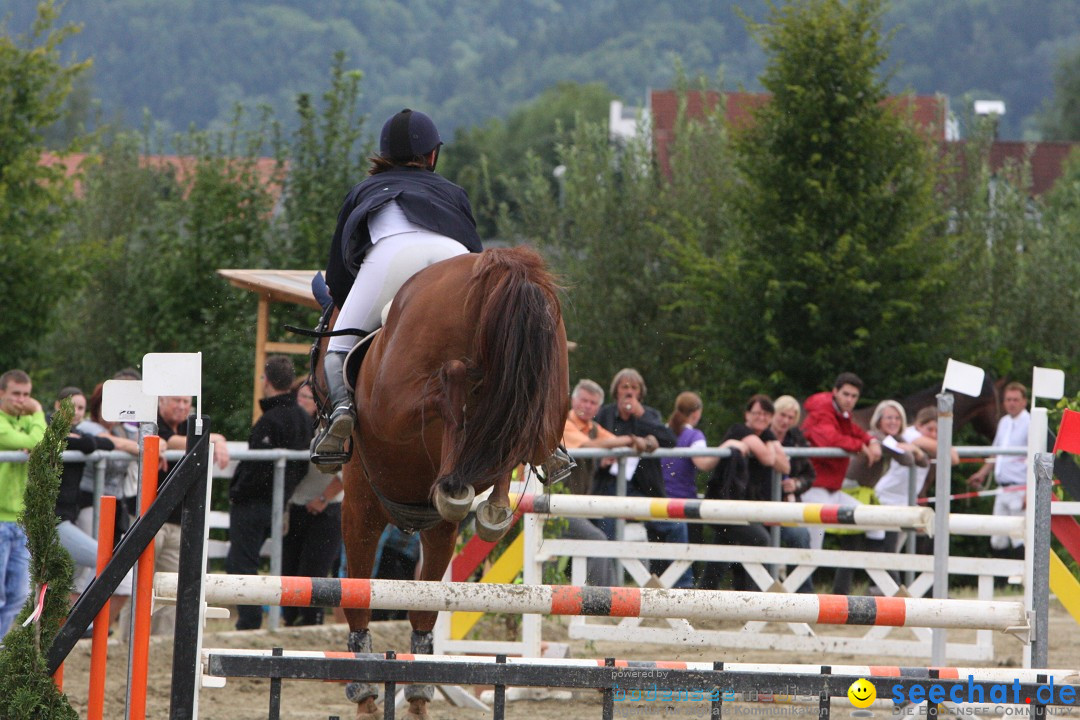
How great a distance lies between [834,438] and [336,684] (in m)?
3.74

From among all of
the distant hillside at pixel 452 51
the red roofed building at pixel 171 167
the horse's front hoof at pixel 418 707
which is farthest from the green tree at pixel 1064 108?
the horse's front hoof at pixel 418 707

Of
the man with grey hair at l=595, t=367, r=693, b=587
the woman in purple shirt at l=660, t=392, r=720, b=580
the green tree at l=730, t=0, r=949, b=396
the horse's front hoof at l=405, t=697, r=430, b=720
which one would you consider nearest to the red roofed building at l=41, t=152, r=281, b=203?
the green tree at l=730, t=0, r=949, b=396

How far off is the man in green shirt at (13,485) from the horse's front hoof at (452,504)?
133 inches

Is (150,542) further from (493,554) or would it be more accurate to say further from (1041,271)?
(1041,271)

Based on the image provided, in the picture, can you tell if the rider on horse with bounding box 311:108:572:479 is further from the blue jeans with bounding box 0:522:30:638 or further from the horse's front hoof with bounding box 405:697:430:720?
the blue jeans with bounding box 0:522:30:638

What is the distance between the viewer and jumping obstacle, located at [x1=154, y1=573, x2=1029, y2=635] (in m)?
3.54

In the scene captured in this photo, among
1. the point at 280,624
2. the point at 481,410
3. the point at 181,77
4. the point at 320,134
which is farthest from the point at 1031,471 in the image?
the point at 181,77

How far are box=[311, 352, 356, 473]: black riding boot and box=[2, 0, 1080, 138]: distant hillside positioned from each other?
342 feet

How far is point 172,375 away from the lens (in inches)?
147

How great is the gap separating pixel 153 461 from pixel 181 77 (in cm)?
13004

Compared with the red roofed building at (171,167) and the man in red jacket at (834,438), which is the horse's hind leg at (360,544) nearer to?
the man in red jacket at (834,438)

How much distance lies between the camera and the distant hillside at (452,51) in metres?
108

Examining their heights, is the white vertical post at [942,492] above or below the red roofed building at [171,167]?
below

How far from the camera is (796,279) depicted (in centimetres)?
1232
